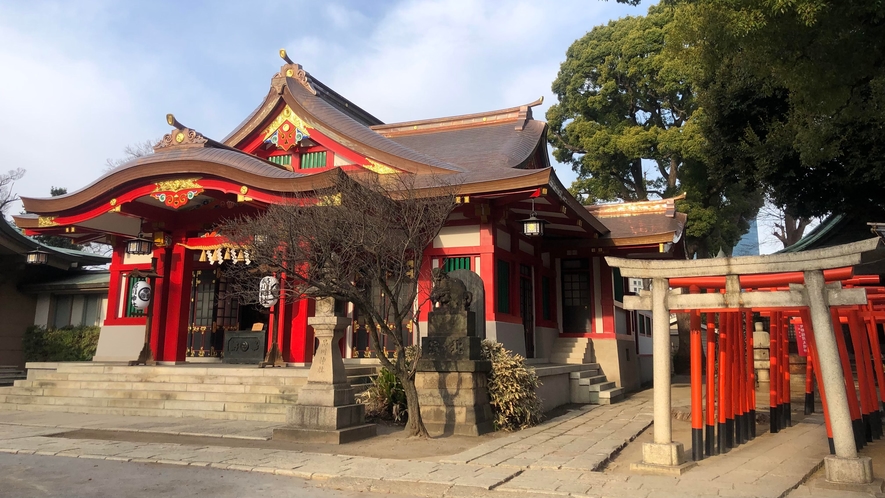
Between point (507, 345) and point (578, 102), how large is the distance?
15.9m

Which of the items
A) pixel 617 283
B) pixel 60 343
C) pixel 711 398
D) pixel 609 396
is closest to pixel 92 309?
pixel 60 343

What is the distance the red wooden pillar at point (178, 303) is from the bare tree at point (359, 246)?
489cm

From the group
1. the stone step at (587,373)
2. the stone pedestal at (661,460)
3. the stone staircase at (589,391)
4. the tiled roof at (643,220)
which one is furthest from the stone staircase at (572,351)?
the stone pedestal at (661,460)

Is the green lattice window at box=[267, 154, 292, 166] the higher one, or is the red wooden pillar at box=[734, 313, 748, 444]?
the green lattice window at box=[267, 154, 292, 166]

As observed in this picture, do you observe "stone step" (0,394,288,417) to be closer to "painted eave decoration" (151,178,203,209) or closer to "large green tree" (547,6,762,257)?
"painted eave decoration" (151,178,203,209)

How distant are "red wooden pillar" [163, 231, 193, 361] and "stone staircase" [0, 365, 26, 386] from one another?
6.68 meters

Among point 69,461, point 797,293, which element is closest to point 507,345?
point 797,293

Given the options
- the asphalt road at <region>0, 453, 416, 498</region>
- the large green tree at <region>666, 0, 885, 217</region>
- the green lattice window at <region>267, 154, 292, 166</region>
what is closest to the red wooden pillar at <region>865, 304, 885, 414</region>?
the large green tree at <region>666, 0, 885, 217</region>

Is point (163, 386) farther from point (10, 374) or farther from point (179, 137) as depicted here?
point (10, 374)

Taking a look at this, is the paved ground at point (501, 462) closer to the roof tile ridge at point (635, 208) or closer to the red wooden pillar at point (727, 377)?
the red wooden pillar at point (727, 377)

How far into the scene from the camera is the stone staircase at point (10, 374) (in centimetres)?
1714

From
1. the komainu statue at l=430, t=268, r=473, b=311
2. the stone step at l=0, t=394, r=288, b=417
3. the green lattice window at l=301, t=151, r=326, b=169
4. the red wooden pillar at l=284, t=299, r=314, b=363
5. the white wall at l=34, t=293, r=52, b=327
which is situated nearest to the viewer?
the komainu statue at l=430, t=268, r=473, b=311

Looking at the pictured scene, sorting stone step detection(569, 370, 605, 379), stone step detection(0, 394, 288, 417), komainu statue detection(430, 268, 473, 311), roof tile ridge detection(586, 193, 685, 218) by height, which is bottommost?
stone step detection(0, 394, 288, 417)

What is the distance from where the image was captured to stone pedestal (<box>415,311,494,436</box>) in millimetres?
8883
